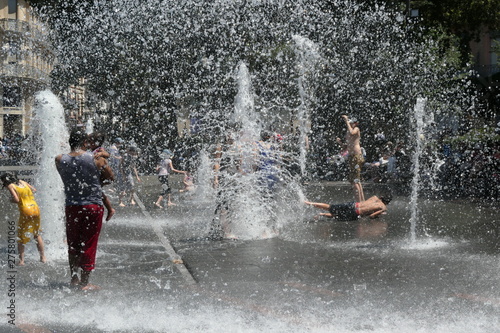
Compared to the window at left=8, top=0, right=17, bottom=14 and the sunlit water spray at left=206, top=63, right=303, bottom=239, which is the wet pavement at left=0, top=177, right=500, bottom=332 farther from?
the window at left=8, top=0, right=17, bottom=14

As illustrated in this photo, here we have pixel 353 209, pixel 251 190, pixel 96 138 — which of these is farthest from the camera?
pixel 353 209

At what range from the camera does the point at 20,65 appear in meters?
34.6

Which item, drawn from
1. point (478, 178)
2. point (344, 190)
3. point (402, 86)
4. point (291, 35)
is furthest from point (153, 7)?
point (478, 178)

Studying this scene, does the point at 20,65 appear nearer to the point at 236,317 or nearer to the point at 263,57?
the point at 263,57

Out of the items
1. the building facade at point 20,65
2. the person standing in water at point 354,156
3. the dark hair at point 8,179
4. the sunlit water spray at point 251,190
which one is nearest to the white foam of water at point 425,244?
the sunlit water spray at point 251,190

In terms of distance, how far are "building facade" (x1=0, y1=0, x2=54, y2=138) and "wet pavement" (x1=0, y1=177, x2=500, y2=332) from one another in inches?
868

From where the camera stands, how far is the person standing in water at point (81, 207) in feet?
19.8

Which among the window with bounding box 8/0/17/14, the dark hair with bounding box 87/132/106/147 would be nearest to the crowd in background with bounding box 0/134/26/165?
the window with bounding box 8/0/17/14

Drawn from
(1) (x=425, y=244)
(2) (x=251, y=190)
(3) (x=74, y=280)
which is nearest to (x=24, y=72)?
(2) (x=251, y=190)

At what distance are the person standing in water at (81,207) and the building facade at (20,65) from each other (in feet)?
77.6

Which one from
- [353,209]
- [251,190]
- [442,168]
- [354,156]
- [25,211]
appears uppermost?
[354,156]

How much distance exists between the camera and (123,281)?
6.34m

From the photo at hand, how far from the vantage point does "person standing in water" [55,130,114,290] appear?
19.8 feet

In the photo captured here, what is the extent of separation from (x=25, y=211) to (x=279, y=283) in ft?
9.81
